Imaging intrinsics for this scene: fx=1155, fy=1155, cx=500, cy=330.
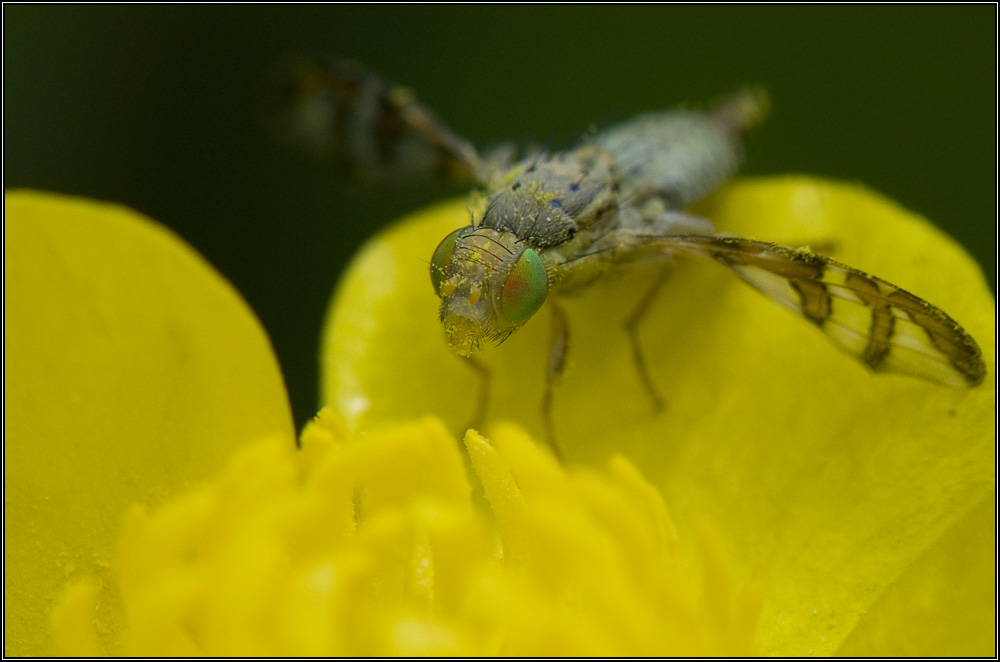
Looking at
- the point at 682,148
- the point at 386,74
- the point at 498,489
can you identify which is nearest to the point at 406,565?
the point at 498,489

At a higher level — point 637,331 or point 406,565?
point 637,331

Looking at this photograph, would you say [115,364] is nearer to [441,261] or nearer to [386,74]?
[441,261]

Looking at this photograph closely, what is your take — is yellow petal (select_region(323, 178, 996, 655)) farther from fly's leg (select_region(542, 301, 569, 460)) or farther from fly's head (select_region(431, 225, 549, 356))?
fly's head (select_region(431, 225, 549, 356))

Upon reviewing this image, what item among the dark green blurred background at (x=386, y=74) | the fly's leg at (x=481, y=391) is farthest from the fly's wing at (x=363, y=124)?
the fly's leg at (x=481, y=391)

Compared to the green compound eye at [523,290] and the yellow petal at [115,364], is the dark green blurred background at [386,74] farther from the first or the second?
the green compound eye at [523,290]

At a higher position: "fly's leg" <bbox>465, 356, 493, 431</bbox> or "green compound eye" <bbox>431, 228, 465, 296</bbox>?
"green compound eye" <bbox>431, 228, 465, 296</bbox>

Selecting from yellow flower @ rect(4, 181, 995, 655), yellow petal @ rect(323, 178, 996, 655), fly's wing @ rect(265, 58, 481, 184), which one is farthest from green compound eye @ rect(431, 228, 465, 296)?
fly's wing @ rect(265, 58, 481, 184)
